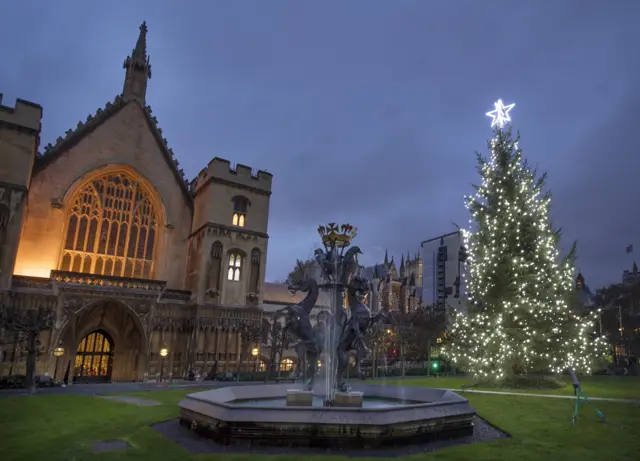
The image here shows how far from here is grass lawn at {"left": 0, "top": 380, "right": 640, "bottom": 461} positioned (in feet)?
30.3

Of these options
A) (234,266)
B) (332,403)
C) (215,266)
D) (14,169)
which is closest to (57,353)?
(14,169)

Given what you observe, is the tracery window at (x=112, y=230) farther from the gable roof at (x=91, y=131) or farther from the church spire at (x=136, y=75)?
the church spire at (x=136, y=75)

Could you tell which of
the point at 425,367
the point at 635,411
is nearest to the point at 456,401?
the point at 635,411

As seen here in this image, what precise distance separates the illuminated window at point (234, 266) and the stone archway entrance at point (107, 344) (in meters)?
8.60

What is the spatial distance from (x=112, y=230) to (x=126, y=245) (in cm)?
160

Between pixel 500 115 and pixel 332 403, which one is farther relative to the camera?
pixel 500 115

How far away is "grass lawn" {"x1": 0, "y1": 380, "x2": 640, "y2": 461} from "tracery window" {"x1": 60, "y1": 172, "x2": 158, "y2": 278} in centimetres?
1672

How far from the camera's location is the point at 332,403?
514 inches

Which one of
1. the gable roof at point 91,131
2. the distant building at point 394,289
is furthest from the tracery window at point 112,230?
the distant building at point 394,289

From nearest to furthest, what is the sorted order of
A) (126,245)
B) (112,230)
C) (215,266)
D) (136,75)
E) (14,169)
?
(14,169) < (112,230) < (126,245) < (215,266) < (136,75)

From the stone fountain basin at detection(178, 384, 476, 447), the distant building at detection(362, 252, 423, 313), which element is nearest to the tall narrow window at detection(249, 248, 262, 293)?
the stone fountain basin at detection(178, 384, 476, 447)

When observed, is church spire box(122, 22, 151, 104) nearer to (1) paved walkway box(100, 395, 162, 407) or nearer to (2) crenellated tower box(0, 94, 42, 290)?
(2) crenellated tower box(0, 94, 42, 290)

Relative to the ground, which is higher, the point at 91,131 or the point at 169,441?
the point at 91,131

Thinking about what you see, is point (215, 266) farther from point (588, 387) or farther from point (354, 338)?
point (588, 387)
